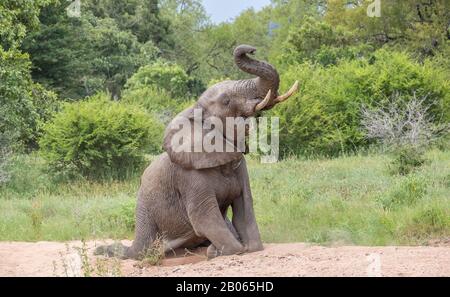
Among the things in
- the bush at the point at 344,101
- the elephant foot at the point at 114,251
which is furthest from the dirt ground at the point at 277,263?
the bush at the point at 344,101

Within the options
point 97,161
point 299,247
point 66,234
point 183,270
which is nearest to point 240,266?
point 183,270

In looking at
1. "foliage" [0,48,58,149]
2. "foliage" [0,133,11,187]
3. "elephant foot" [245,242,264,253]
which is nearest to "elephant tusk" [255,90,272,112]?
"elephant foot" [245,242,264,253]

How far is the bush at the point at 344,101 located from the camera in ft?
71.9

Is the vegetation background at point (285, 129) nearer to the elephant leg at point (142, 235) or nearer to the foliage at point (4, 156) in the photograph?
the foliage at point (4, 156)

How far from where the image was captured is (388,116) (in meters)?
20.4

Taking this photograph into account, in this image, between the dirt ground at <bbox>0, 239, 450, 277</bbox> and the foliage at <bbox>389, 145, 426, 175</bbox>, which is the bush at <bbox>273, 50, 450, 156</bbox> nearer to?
the foliage at <bbox>389, 145, 426, 175</bbox>

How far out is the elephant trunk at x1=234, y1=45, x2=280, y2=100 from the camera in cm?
820

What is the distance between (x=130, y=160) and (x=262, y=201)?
6.01 m

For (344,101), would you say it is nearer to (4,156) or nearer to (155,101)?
(4,156)

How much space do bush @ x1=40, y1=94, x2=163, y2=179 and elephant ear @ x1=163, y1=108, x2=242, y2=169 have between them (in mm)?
9381

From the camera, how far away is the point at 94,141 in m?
18.2

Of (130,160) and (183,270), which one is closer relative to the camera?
(183,270)
